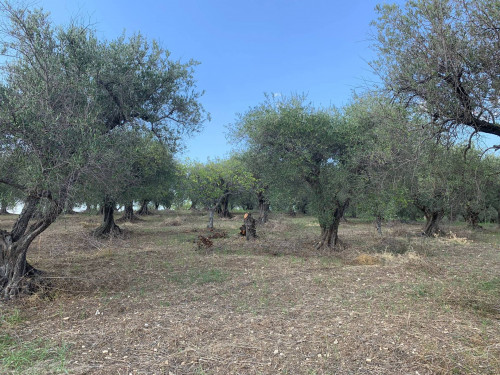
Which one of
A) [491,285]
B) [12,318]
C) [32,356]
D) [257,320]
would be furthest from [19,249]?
[491,285]

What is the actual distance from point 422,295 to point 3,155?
31.2 ft

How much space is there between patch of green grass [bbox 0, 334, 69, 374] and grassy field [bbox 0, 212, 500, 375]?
0.02m

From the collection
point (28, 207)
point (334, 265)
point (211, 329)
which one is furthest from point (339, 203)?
point (28, 207)

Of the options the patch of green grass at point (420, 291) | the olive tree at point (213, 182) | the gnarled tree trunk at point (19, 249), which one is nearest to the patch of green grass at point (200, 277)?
the gnarled tree trunk at point (19, 249)

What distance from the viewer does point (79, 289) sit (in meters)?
7.55

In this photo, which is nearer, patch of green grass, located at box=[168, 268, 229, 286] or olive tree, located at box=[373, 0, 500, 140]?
olive tree, located at box=[373, 0, 500, 140]

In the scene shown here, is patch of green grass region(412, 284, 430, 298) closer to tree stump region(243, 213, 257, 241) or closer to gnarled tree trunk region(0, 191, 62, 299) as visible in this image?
gnarled tree trunk region(0, 191, 62, 299)

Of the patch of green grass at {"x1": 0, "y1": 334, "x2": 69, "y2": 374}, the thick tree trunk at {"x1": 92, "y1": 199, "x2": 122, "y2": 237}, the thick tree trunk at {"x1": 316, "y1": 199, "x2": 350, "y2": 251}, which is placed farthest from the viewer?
the thick tree trunk at {"x1": 92, "y1": 199, "x2": 122, "y2": 237}

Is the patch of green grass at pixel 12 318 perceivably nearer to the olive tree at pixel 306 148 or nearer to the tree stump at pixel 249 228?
the olive tree at pixel 306 148

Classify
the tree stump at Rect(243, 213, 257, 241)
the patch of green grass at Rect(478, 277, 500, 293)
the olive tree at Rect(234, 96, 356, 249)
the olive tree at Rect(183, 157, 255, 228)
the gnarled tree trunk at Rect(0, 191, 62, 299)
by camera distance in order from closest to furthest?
the gnarled tree trunk at Rect(0, 191, 62, 299) < the patch of green grass at Rect(478, 277, 500, 293) < the olive tree at Rect(234, 96, 356, 249) < the tree stump at Rect(243, 213, 257, 241) < the olive tree at Rect(183, 157, 255, 228)

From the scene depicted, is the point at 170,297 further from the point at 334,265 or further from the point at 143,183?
the point at 143,183

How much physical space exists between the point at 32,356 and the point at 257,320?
347 cm

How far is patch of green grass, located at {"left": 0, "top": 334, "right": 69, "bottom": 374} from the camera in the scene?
13.4ft

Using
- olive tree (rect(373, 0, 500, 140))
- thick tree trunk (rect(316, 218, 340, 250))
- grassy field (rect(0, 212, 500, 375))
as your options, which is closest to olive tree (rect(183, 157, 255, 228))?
thick tree trunk (rect(316, 218, 340, 250))
